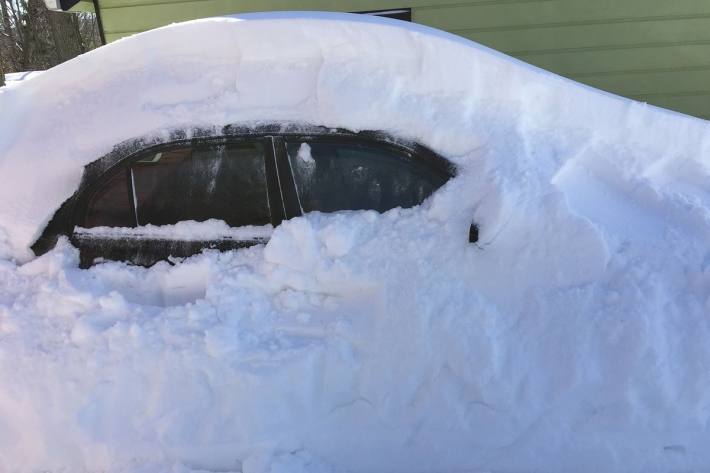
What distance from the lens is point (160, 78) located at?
2.62 m

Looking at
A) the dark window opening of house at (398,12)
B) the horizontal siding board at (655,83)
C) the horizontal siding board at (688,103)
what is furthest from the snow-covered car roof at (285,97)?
the horizontal siding board at (688,103)

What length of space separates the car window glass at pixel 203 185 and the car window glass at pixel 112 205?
53 millimetres

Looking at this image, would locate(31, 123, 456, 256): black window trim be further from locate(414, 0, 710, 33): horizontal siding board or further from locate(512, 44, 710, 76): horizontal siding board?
locate(512, 44, 710, 76): horizontal siding board

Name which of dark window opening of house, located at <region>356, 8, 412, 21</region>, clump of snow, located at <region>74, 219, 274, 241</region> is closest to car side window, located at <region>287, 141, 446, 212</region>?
clump of snow, located at <region>74, 219, 274, 241</region>

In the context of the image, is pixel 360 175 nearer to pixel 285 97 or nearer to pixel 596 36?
pixel 285 97

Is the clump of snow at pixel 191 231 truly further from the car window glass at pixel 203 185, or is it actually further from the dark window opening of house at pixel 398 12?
the dark window opening of house at pixel 398 12

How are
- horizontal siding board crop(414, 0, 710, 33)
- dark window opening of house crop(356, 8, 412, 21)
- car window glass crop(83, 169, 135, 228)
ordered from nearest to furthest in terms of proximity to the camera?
1. car window glass crop(83, 169, 135, 228)
2. horizontal siding board crop(414, 0, 710, 33)
3. dark window opening of house crop(356, 8, 412, 21)

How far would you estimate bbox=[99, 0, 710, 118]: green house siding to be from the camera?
18.6 ft

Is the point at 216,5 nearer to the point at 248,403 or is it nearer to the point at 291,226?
the point at 291,226

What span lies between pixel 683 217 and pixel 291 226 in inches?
69.3

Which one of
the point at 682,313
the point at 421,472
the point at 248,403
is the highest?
the point at 682,313

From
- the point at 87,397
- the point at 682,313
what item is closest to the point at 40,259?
the point at 87,397

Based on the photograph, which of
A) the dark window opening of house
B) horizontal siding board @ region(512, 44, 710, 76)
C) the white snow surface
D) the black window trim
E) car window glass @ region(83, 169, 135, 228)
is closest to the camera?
the white snow surface

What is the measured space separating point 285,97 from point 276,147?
0.80ft
